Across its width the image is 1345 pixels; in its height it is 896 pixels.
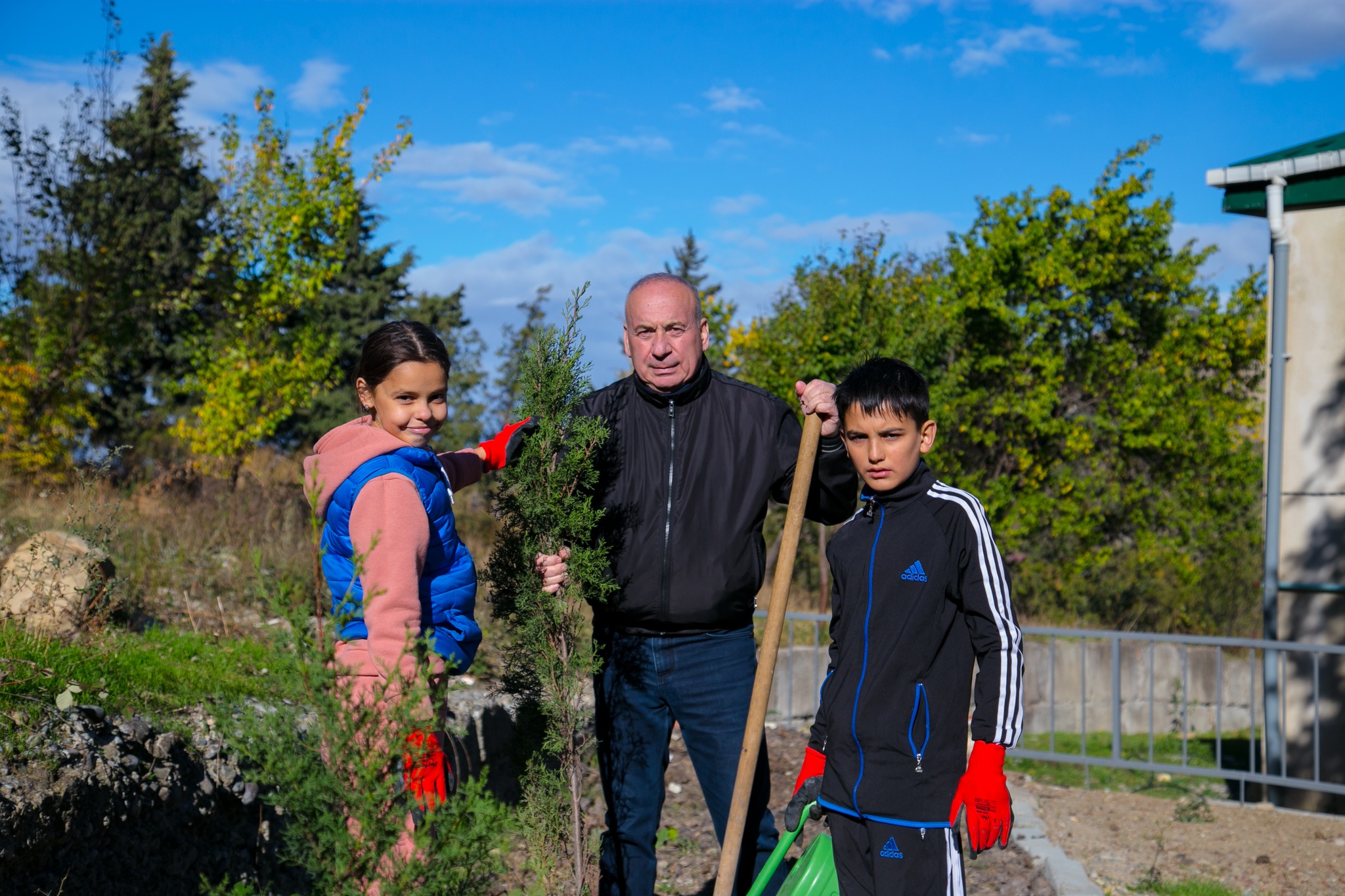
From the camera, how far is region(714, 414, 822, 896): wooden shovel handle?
8.56 feet

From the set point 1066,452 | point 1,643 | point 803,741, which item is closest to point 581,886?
point 1,643

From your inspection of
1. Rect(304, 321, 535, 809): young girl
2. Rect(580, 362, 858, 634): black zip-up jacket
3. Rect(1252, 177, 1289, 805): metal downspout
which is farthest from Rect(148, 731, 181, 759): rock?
Rect(1252, 177, 1289, 805): metal downspout

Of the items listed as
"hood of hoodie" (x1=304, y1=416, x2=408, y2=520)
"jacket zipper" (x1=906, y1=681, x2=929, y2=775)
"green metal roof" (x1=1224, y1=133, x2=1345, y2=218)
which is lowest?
"jacket zipper" (x1=906, y1=681, x2=929, y2=775)

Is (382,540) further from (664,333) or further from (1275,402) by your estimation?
(1275,402)

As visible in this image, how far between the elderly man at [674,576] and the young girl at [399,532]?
62 centimetres

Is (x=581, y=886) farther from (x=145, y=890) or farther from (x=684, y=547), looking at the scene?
(x=145, y=890)

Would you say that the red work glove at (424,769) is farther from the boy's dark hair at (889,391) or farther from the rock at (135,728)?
the rock at (135,728)

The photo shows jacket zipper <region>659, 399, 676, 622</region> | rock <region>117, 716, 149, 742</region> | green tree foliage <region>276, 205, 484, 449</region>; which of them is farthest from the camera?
green tree foliage <region>276, 205, 484, 449</region>

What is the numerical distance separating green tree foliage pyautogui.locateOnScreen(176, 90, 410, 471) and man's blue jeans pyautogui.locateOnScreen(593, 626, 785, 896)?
32.2 ft

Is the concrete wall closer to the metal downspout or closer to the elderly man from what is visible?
the metal downspout

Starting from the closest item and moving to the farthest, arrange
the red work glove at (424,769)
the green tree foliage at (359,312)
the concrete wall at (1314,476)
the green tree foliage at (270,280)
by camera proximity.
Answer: the red work glove at (424,769), the concrete wall at (1314,476), the green tree foliage at (270,280), the green tree foliage at (359,312)

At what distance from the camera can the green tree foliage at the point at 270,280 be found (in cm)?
1178

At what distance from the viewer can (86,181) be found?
1212cm

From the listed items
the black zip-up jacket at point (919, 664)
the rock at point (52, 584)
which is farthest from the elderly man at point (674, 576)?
the rock at point (52, 584)
